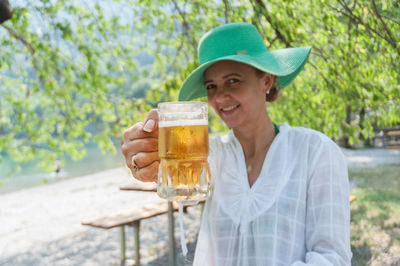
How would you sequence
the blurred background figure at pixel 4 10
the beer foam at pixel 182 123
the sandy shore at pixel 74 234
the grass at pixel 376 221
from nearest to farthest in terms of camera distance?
the beer foam at pixel 182 123 < the blurred background figure at pixel 4 10 < the grass at pixel 376 221 < the sandy shore at pixel 74 234

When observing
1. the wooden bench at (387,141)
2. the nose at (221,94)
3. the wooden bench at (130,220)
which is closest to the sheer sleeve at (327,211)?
the nose at (221,94)

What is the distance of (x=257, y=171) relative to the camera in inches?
72.1

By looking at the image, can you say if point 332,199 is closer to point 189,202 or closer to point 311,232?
point 311,232

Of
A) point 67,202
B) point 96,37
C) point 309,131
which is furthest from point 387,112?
point 67,202

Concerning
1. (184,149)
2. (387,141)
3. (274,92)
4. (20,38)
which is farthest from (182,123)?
(387,141)

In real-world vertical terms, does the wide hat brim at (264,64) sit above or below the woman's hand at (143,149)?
above

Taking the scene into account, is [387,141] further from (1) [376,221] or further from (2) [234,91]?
(2) [234,91]

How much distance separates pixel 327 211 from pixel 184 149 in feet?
2.34

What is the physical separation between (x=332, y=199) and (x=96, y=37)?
6.60 m

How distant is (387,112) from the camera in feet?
16.2

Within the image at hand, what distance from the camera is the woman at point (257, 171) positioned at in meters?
1.46

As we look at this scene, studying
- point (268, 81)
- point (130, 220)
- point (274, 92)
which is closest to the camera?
point (268, 81)

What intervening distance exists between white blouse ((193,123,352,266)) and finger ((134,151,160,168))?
51 centimetres

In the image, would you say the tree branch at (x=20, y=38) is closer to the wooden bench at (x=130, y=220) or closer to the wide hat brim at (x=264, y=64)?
the wooden bench at (x=130, y=220)
